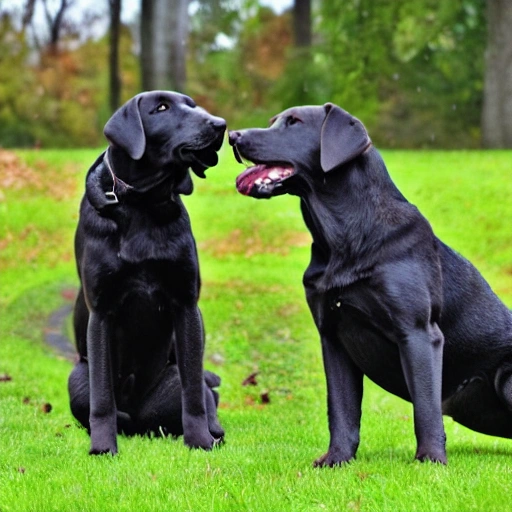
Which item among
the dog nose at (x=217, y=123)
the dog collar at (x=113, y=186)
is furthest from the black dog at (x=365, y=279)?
the dog collar at (x=113, y=186)

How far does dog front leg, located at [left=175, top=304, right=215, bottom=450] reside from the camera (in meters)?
5.95

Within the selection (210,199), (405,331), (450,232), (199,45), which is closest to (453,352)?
(405,331)

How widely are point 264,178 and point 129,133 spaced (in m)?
0.93

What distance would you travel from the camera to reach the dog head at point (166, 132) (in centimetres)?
557

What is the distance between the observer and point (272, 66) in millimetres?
31359

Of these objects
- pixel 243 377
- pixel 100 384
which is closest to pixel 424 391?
pixel 100 384

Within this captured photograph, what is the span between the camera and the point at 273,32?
31.6 meters

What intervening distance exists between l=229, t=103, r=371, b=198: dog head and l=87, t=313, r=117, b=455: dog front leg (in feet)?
A: 4.43

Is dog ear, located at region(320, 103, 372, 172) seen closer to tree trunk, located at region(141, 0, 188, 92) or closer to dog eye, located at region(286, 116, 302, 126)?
dog eye, located at region(286, 116, 302, 126)

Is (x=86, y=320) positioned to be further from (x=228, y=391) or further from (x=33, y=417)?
(x=228, y=391)

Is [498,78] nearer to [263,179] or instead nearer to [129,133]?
[129,133]

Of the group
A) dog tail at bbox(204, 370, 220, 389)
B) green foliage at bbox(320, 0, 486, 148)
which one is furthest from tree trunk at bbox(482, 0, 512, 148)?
dog tail at bbox(204, 370, 220, 389)

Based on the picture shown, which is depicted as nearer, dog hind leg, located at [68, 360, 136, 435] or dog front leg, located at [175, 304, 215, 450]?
dog front leg, located at [175, 304, 215, 450]

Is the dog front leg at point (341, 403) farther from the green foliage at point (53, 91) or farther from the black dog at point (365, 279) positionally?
the green foliage at point (53, 91)
